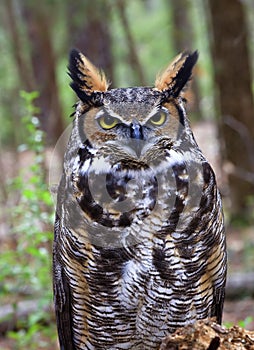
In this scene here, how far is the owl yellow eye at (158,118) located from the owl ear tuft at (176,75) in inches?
4.9

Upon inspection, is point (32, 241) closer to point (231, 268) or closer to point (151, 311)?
point (151, 311)

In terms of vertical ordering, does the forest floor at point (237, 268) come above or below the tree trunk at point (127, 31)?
below

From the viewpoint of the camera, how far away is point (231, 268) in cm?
691

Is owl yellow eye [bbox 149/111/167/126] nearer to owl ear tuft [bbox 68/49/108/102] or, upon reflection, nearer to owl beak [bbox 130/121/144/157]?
owl beak [bbox 130/121/144/157]

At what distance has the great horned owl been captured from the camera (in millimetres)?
2506

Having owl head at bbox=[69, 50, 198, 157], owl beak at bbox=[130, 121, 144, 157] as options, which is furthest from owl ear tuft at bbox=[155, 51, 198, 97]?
owl beak at bbox=[130, 121, 144, 157]

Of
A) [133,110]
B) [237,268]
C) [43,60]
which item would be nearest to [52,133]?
[43,60]

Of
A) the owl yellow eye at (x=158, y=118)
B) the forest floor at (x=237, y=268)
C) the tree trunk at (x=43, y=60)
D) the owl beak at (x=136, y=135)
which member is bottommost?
the forest floor at (x=237, y=268)

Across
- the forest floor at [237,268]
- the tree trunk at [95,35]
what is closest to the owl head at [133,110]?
the forest floor at [237,268]

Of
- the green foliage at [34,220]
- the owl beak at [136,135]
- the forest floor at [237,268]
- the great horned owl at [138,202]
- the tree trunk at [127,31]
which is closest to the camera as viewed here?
the owl beak at [136,135]

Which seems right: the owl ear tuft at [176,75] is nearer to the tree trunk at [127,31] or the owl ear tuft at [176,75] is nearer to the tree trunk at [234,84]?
the tree trunk at [234,84]

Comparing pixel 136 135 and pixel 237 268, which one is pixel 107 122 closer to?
pixel 136 135

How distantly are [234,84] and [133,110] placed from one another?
5.25m

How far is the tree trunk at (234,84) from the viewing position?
711 cm
